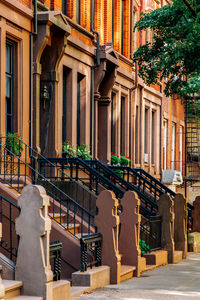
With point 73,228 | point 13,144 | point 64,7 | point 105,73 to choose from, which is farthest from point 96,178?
point 105,73

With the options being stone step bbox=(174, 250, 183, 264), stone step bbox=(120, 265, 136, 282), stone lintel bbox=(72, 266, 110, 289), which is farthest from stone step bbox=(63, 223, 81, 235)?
stone step bbox=(174, 250, 183, 264)

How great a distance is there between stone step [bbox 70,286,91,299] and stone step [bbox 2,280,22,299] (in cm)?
134

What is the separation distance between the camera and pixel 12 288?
8734mm

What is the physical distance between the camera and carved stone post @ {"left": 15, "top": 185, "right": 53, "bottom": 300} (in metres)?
8.96

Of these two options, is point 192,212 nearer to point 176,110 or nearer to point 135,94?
point 135,94

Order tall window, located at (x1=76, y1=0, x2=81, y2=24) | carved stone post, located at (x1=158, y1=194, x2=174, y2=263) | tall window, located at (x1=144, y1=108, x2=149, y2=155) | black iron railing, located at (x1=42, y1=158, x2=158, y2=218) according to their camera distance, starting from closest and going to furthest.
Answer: black iron railing, located at (x1=42, y1=158, x2=158, y2=218), carved stone post, located at (x1=158, y1=194, x2=174, y2=263), tall window, located at (x1=76, y1=0, x2=81, y2=24), tall window, located at (x1=144, y1=108, x2=149, y2=155)

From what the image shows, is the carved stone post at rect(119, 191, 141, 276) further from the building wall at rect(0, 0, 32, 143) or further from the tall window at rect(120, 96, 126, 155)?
the tall window at rect(120, 96, 126, 155)

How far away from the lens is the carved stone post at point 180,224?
1669 centimetres

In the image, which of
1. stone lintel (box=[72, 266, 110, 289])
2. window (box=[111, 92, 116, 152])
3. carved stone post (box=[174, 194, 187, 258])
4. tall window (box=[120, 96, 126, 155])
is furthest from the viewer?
tall window (box=[120, 96, 126, 155])

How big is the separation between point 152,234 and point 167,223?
2.18ft

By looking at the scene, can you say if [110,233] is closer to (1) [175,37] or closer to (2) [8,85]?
(2) [8,85]

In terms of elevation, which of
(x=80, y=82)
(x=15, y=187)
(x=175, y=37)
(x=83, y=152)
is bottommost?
(x=15, y=187)

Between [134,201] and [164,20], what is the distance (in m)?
7.43

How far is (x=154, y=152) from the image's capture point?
30.0 m
